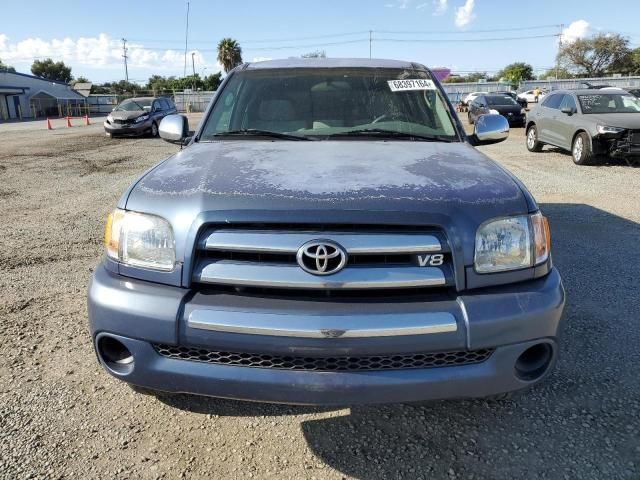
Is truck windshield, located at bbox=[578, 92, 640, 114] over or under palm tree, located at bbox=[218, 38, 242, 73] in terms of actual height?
under

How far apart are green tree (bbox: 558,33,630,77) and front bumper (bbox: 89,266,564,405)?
7875 centimetres

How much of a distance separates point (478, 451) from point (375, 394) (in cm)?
75

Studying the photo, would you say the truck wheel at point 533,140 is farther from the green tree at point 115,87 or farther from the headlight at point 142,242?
the green tree at point 115,87

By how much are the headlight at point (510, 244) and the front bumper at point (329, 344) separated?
0.37 feet

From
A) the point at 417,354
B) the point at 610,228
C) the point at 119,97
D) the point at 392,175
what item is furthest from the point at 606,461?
the point at 119,97

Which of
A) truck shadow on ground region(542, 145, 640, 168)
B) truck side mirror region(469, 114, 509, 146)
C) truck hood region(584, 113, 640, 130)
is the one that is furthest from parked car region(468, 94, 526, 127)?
truck side mirror region(469, 114, 509, 146)

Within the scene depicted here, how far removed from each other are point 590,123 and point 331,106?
374 inches

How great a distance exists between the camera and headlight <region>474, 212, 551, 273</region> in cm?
205

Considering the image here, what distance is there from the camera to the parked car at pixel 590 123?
10.4m

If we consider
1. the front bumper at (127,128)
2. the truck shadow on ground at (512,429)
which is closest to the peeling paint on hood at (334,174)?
the truck shadow on ground at (512,429)

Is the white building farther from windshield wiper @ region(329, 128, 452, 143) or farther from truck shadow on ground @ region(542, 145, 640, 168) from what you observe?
windshield wiper @ region(329, 128, 452, 143)

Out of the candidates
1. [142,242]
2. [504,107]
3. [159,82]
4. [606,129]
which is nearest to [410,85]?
[142,242]

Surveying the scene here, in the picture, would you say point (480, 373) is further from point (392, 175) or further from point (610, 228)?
point (610, 228)

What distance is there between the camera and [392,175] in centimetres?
232
